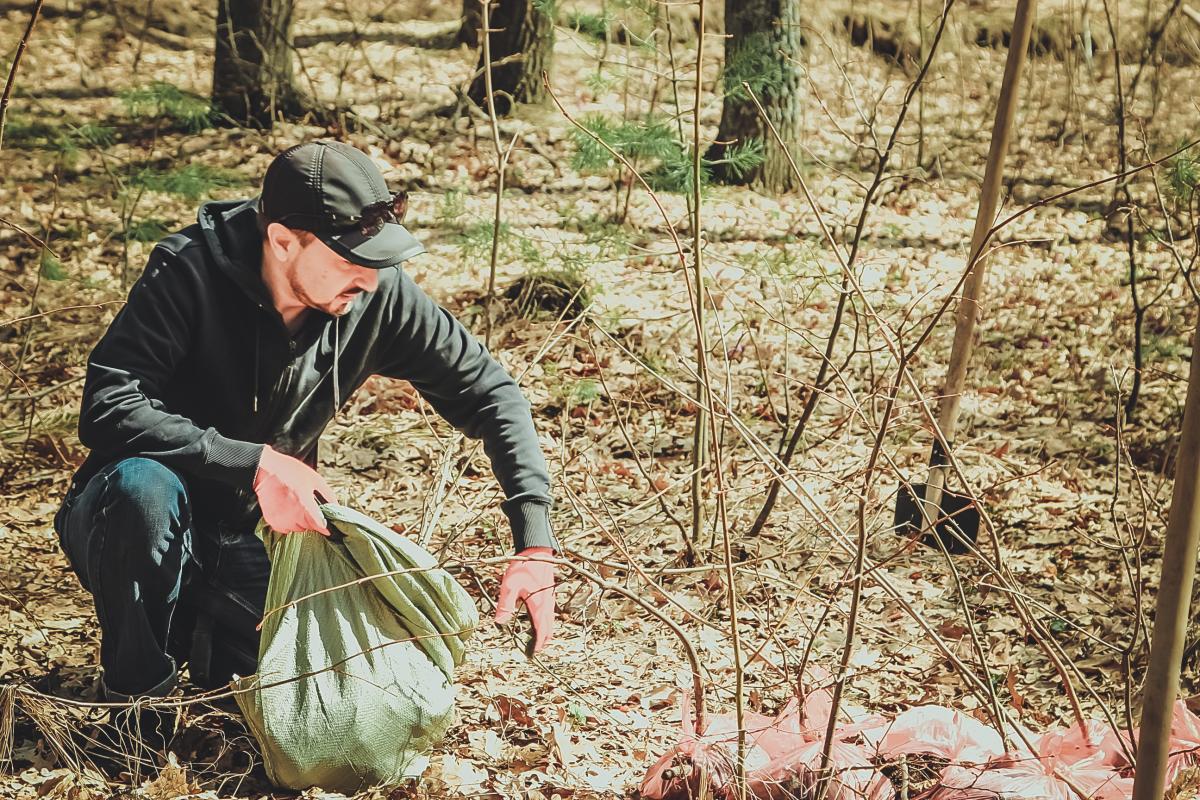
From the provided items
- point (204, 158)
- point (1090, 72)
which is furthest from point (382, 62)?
point (1090, 72)

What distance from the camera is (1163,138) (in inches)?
328

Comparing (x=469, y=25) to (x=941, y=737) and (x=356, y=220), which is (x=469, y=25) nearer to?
(x=356, y=220)

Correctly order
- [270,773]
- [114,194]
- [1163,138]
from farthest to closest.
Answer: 1. [1163,138]
2. [114,194]
3. [270,773]

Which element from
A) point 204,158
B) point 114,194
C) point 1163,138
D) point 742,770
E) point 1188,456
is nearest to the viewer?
point 1188,456

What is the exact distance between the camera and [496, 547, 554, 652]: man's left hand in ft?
8.74

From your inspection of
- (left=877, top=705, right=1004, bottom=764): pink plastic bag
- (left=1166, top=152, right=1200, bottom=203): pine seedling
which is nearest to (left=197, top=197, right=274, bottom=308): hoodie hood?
(left=877, top=705, right=1004, bottom=764): pink plastic bag

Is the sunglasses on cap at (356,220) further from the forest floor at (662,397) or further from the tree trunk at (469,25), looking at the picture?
the tree trunk at (469,25)

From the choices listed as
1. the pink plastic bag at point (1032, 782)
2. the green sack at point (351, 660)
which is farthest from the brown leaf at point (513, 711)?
the pink plastic bag at point (1032, 782)

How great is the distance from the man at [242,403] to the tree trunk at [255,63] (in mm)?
5243

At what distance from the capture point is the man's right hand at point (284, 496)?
260 centimetres

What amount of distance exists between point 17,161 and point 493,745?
5815 millimetres

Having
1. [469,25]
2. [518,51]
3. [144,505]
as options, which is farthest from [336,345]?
[469,25]

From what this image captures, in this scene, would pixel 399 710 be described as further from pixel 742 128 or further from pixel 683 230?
pixel 742 128

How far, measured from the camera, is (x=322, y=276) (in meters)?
2.70
